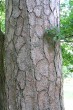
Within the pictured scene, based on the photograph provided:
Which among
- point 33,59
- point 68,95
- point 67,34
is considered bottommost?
point 68,95

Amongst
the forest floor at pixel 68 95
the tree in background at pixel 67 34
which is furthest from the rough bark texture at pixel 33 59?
the forest floor at pixel 68 95

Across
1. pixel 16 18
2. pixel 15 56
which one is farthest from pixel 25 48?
pixel 16 18

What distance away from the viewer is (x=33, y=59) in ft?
4.87

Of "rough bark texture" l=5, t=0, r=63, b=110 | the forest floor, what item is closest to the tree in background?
"rough bark texture" l=5, t=0, r=63, b=110

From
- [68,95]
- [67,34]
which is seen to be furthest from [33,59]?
[68,95]

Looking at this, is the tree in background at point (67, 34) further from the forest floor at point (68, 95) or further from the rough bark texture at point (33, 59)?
the forest floor at point (68, 95)

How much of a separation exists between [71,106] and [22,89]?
3.17m

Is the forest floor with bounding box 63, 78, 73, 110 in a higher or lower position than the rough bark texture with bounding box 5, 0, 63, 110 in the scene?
lower

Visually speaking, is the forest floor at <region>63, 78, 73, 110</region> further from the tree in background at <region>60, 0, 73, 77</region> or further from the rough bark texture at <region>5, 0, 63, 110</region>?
the rough bark texture at <region>5, 0, 63, 110</region>

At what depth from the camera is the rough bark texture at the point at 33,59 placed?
58.6 inches

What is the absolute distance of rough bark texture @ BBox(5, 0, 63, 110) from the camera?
1.49 metres

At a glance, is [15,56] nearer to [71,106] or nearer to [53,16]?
[53,16]

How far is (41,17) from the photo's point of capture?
59.9 inches

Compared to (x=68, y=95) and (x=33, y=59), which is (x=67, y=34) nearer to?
(x=33, y=59)
